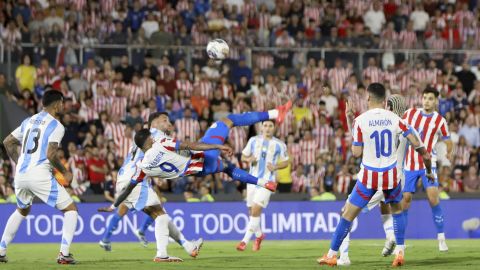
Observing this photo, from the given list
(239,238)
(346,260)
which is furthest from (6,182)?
(346,260)

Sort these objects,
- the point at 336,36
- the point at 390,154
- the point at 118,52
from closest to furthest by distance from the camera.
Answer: the point at 390,154 < the point at 118,52 < the point at 336,36

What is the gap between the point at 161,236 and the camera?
1575 centimetres

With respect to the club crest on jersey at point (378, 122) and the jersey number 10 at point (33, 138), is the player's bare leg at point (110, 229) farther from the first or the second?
the club crest on jersey at point (378, 122)

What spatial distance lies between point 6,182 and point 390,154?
12718 mm

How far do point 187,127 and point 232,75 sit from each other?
2749mm

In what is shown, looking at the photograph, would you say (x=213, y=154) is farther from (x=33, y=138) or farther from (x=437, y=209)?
(x=437, y=209)

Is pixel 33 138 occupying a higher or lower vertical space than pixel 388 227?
higher

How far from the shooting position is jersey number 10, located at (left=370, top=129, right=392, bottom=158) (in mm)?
13805

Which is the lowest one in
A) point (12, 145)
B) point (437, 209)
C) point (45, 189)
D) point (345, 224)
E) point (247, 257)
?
point (247, 257)

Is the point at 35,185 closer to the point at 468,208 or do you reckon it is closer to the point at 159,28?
the point at 468,208

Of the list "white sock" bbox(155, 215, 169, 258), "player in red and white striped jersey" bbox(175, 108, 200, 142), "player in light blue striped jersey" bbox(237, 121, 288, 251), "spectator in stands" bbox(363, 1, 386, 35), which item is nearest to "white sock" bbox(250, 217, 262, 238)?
"player in light blue striped jersey" bbox(237, 121, 288, 251)

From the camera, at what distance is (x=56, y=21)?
93.3 ft

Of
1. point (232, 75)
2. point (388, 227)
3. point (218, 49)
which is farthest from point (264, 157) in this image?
point (232, 75)

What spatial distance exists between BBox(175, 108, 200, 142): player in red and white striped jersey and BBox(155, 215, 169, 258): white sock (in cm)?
1077
